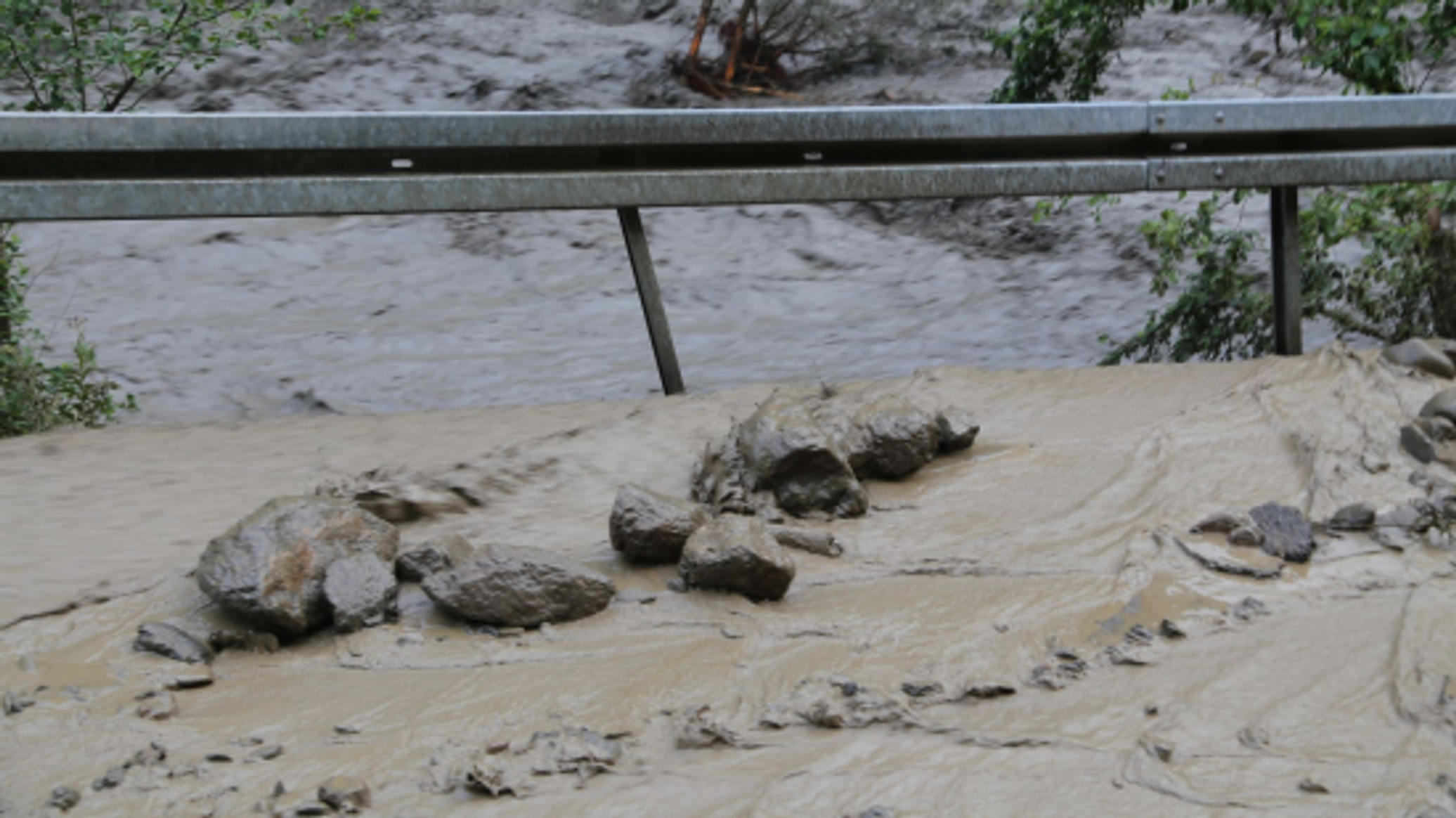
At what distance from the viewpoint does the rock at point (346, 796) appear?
173 centimetres

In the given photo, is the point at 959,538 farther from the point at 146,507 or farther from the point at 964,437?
the point at 146,507

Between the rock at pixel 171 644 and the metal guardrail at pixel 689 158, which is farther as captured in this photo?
the metal guardrail at pixel 689 158

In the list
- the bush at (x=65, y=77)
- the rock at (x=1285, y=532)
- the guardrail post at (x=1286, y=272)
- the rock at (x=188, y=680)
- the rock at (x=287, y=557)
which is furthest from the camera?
the bush at (x=65, y=77)

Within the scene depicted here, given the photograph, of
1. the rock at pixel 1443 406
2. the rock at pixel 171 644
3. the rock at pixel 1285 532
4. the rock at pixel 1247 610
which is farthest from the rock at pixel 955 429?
the rock at pixel 171 644

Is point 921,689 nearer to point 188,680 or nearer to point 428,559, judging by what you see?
point 428,559

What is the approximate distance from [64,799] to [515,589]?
83 cm

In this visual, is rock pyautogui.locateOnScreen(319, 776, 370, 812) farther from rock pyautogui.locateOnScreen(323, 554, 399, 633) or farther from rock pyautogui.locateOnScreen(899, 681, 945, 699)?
rock pyautogui.locateOnScreen(899, 681, 945, 699)

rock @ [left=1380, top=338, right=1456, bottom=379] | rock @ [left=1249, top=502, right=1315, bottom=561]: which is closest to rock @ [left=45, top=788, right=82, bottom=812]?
rock @ [left=1249, top=502, right=1315, bottom=561]

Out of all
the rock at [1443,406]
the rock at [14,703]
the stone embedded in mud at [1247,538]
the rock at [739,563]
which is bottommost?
the stone embedded in mud at [1247,538]

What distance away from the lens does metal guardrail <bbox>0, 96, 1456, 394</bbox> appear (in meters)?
3.23

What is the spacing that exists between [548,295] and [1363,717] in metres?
6.84

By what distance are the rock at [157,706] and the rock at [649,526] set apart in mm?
898

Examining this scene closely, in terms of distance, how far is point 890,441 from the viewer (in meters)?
3.06

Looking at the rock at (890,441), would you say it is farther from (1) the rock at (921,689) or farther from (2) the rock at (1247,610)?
(1) the rock at (921,689)
